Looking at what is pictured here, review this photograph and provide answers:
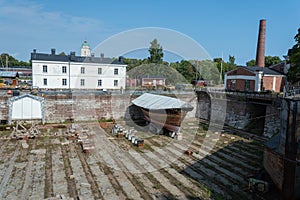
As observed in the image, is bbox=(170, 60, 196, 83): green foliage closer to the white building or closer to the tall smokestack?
the white building

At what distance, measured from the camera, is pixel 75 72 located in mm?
34500

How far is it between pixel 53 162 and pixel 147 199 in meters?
6.36

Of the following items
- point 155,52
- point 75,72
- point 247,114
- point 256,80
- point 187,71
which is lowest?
point 247,114

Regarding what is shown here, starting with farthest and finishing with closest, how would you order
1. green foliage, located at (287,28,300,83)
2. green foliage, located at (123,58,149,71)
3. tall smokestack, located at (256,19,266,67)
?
1. tall smokestack, located at (256,19,266,67)
2. green foliage, located at (123,58,149,71)
3. green foliage, located at (287,28,300,83)

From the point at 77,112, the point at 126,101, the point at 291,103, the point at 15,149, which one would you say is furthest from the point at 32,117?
the point at 291,103

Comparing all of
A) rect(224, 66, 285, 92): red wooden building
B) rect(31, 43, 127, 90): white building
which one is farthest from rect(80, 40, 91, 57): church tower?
rect(224, 66, 285, 92): red wooden building

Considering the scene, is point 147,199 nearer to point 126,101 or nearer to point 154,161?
point 154,161

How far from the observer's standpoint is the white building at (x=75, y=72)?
32719mm

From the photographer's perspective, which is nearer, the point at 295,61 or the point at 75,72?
the point at 295,61

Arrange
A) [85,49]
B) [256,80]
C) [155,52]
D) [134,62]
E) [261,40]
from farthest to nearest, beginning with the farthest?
1. [85,49]
2. [261,40]
3. [134,62]
4. [256,80]
5. [155,52]

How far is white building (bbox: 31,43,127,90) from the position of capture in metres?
32.7

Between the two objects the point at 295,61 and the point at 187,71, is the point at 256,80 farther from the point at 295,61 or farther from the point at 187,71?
the point at 187,71

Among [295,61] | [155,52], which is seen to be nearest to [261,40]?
[295,61]

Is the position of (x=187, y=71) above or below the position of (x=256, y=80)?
above
